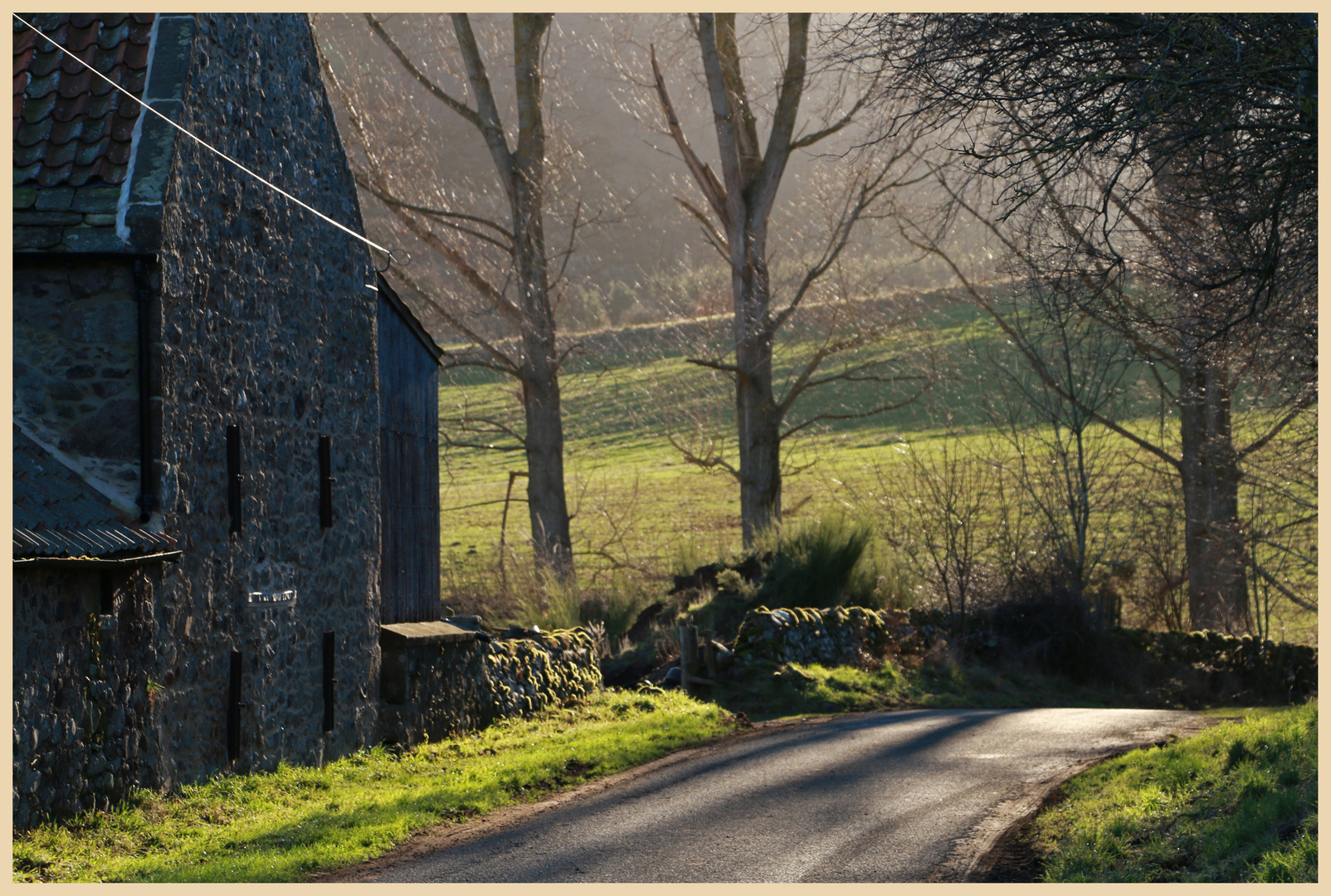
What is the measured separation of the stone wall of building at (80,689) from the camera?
25.4 ft

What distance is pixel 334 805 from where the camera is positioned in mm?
9703

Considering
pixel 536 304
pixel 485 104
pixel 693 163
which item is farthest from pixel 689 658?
pixel 485 104

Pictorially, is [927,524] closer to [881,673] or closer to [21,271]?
[881,673]

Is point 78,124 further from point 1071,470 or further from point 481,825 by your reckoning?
point 1071,470

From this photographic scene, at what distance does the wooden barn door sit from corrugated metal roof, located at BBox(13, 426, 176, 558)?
14.5 feet

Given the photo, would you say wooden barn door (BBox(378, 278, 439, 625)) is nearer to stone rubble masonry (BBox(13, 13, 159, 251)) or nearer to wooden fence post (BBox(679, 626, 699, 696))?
wooden fence post (BBox(679, 626, 699, 696))

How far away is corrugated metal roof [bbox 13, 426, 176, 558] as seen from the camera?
26.8 feet

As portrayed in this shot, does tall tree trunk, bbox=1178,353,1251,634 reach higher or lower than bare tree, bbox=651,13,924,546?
lower

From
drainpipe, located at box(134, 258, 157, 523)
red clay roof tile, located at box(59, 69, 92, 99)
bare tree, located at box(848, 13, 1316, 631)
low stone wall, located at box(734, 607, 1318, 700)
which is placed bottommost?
low stone wall, located at box(734, 607, 1318, 700)

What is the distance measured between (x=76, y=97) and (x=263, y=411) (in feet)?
10.6

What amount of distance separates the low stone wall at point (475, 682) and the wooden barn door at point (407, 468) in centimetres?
75

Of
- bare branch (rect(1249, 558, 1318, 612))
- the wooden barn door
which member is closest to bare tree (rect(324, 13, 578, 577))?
the wooden barn door

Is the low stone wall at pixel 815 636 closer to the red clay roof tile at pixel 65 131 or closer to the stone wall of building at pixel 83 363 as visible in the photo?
the stone wall of building at pixel 83 363

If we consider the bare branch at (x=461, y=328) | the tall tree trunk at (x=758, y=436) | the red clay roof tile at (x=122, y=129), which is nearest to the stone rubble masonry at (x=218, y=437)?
the red clay roof tile at (x=122, y=129)
